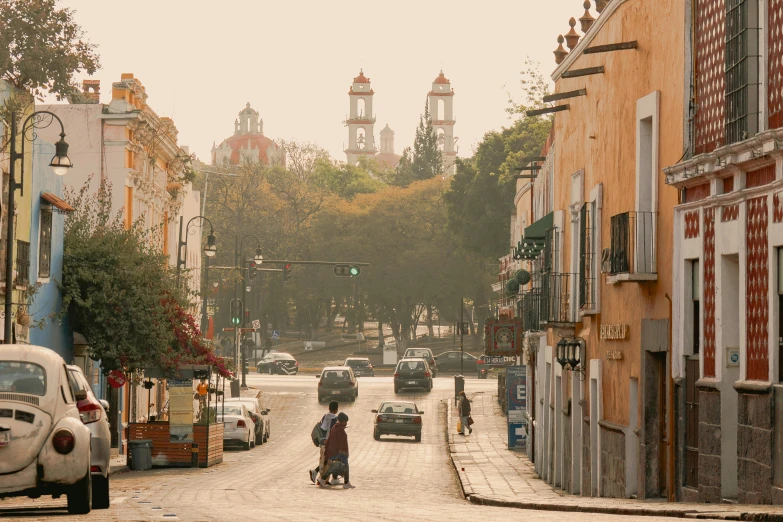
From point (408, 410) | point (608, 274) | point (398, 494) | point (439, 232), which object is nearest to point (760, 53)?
point (608, 274)

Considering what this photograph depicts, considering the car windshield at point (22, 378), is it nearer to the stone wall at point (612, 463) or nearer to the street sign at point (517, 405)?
the stone wall at point (612, 463)

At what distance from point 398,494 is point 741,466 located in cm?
1012

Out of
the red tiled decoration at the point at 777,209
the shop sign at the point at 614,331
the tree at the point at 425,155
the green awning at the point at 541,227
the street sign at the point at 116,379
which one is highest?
the tree at the point at 425,155

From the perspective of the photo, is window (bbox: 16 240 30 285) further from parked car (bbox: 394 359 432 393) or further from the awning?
parked car (bbox: 394 359 432 393)

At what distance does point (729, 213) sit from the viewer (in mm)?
16453

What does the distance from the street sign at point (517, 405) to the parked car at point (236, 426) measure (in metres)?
7.33

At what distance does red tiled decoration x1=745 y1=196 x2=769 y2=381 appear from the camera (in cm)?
1525

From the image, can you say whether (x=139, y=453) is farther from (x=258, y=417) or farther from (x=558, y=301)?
(x=258, y=417)

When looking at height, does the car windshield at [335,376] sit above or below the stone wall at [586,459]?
above

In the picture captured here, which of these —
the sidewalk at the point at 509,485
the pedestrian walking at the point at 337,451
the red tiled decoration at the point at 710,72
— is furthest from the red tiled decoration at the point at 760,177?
the pedestrian walking at the point at 337,451

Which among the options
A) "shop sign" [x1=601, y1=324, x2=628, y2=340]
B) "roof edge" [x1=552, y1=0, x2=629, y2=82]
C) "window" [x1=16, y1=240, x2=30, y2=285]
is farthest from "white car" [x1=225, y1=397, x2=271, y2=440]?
"shop sign" [x1=601, y1=324, x2=628, y2=340]

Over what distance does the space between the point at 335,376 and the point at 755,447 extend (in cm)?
4076

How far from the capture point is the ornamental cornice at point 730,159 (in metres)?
14.7

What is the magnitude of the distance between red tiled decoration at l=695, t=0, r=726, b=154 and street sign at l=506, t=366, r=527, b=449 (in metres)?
20.9
